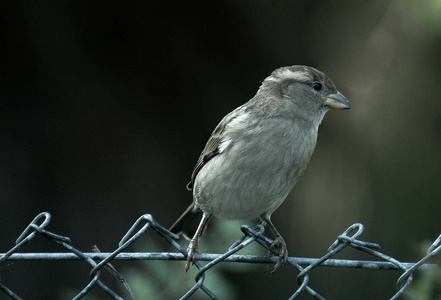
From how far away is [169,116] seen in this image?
14.9 ft

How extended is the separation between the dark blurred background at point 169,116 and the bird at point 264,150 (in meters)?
1.14

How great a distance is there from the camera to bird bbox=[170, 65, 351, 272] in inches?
109

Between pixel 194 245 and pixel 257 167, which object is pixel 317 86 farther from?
pixel 194 245

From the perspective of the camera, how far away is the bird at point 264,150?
2.76 metres

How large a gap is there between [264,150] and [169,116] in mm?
1865

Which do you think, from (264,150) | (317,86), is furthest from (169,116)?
(264,150)

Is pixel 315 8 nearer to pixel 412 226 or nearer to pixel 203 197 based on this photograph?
pixel 412 226

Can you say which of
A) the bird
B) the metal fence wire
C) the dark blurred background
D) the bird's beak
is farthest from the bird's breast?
→ the dark blurred background

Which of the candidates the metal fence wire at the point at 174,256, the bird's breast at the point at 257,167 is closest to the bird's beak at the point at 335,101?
the bird's breast at the point at 257,167

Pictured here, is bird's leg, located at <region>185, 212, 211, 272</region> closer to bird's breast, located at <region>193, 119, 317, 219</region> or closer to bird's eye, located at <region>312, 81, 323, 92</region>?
bird's breast, located at <region>193, 119, 317, 219</region>

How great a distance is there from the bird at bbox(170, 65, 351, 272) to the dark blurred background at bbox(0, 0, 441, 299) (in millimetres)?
1144

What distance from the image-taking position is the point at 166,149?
4.55m

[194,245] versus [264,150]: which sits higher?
[264,150]

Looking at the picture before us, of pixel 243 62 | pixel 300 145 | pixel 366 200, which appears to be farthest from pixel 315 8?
pixel 300 145
